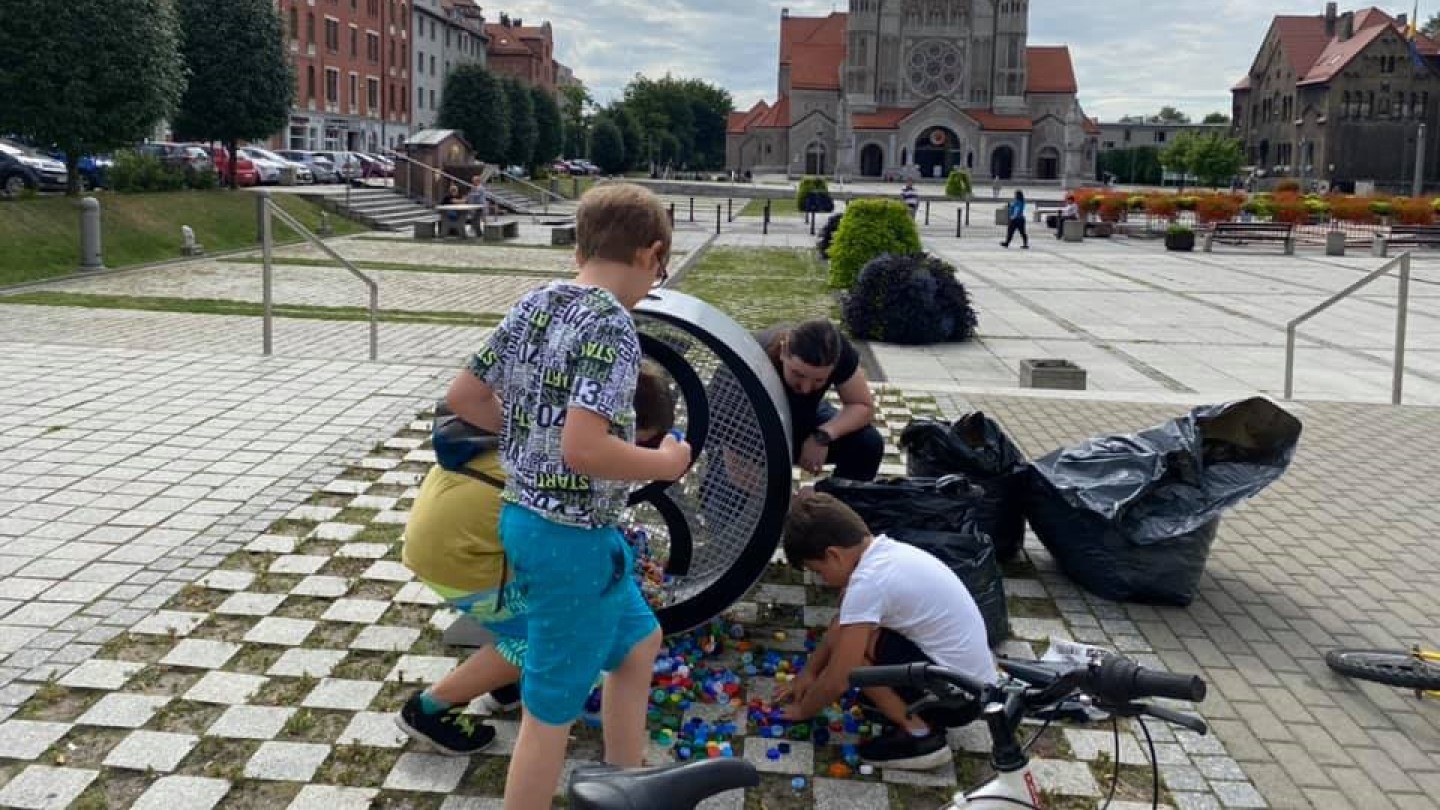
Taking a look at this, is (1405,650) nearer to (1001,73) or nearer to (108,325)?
(108,325)

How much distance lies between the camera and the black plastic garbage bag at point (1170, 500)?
575cm

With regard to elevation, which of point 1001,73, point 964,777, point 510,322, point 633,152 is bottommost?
point 964,777

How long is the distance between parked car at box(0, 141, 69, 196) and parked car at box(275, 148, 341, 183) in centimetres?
1706

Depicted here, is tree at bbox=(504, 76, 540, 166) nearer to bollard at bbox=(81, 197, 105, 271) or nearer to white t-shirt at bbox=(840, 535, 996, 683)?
bollard at bbox=(81, 197, 105, 271)

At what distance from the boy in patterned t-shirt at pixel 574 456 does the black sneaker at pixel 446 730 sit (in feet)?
3.48

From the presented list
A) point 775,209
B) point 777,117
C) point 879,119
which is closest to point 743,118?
point 777,117

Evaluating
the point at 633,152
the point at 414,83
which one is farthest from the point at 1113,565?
the point at 633,152

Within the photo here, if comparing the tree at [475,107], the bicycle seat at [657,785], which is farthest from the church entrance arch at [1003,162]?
the bicycle seat at [657,785]

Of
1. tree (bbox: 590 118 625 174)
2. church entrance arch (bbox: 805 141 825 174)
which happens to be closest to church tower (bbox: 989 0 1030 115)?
church entrance arch (bbox: 805 141 825 174)

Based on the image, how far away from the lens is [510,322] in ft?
10.1

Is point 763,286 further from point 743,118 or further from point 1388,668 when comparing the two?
point 743,118

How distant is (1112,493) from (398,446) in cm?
475

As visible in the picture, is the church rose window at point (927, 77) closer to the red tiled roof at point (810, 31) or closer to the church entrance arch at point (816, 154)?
the church entrance arch at point (816, 154)

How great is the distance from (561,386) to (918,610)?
1.73 m
